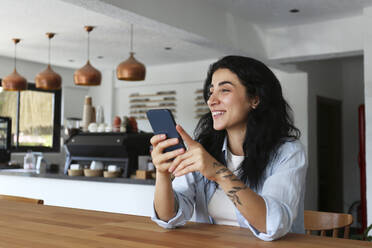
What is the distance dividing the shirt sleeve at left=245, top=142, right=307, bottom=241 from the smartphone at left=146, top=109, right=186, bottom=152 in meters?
0.30

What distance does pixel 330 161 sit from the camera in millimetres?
7453

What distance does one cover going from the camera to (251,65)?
5.40ft

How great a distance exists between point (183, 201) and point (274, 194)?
36 cm

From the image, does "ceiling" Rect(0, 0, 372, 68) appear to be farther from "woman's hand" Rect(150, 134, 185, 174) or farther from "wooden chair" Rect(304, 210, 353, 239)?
"woman's hand" Rect(150, 134, 185, 174)

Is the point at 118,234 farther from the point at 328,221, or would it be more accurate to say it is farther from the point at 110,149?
the point at 110,149

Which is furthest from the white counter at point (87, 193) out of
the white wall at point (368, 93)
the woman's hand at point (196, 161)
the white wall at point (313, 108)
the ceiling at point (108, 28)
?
the white wall at point (313, 108)

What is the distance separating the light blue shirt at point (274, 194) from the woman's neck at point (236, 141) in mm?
27

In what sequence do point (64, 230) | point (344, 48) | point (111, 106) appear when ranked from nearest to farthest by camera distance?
point (64, 230), point (344, 48), point (111, 106)

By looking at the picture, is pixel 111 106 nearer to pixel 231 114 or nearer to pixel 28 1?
pixel 28 1

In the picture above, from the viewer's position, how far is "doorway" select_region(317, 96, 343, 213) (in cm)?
737

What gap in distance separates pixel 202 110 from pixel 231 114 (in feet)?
18.3

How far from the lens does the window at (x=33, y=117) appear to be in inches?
287

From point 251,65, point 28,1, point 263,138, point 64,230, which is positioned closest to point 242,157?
point 263,138

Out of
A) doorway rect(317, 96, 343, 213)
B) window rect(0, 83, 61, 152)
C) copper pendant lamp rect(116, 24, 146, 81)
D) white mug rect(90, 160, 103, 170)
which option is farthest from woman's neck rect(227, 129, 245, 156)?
window rect(0, 83, 61, 152)
